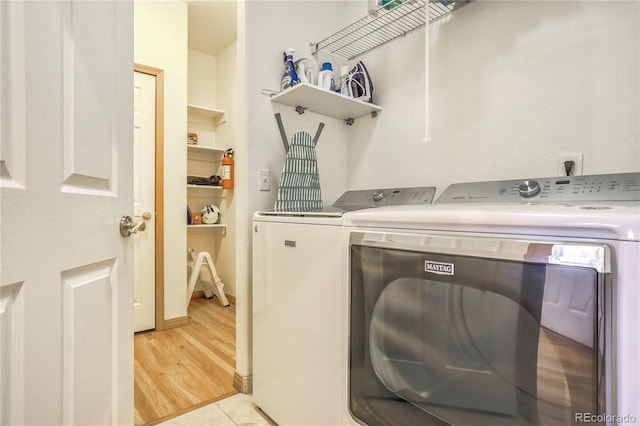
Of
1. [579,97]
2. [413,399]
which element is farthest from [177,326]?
[579,97]

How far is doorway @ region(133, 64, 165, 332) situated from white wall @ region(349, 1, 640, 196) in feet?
5.71

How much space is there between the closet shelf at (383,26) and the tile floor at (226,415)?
6.31 feet

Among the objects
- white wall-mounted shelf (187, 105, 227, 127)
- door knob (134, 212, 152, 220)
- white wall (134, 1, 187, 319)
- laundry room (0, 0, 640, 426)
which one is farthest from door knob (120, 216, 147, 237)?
white wall-mounted shelf (187, 105, 227, 127)

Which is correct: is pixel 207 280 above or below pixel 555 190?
below

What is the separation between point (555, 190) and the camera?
3.50 feet

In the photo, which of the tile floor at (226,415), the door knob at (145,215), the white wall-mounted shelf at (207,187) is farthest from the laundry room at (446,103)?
the white wall-mounted shelf at (207,187)

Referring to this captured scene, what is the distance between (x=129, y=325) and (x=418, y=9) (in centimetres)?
170

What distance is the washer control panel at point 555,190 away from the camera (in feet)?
3.11

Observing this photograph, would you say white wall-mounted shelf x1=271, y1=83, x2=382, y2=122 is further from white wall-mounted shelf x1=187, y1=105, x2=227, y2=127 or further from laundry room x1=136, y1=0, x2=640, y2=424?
white wall-mounted shelf x1=187, y1=105, x2=227, y2=127

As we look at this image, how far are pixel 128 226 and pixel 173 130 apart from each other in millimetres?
1944

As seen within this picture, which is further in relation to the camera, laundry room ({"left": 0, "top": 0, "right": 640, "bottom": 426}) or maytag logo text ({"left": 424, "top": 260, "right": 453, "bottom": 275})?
maytag logo text ({"left": 424, "top": 260, "right": 453, "bottom": 275})

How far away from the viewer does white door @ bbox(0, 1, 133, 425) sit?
0.52 meters

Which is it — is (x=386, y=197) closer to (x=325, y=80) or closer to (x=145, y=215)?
(x=325, y=80)

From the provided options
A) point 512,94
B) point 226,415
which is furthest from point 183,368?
point 512,94
